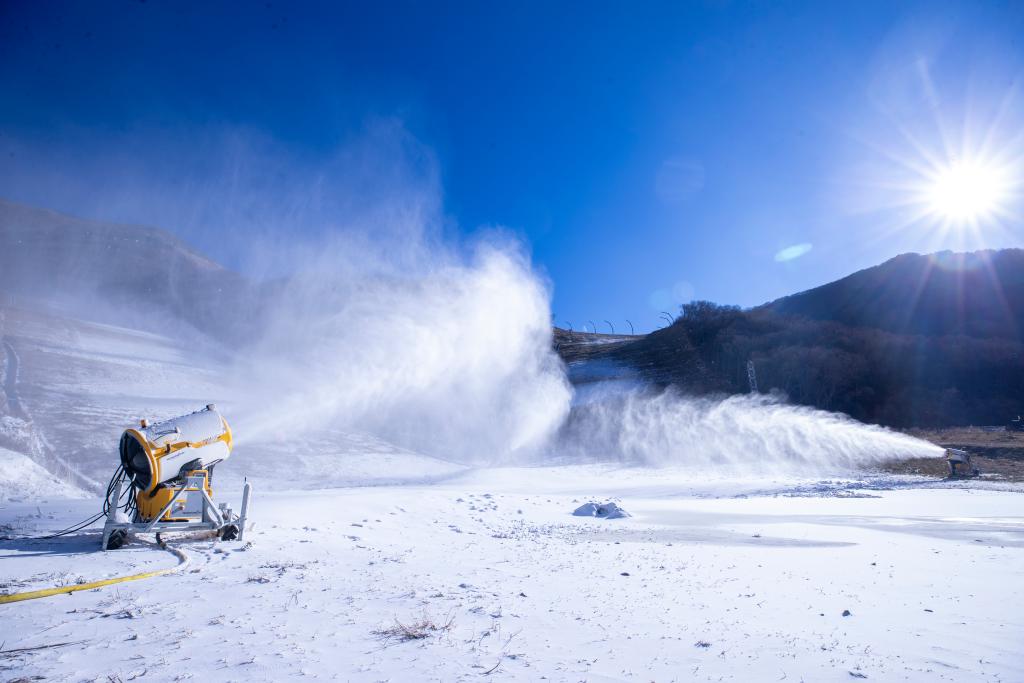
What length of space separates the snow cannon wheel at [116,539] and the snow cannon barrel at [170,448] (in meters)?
0.76

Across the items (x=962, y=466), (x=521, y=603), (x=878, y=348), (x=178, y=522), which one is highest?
(x=878, y=348)

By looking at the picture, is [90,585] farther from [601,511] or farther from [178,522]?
[601,511]

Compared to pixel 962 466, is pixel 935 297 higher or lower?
higher

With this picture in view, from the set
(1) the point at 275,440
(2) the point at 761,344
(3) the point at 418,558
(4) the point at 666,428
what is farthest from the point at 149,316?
(2) the point at 761,344

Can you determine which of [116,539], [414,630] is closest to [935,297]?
[414,630]

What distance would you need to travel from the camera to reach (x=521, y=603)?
644 centimetres

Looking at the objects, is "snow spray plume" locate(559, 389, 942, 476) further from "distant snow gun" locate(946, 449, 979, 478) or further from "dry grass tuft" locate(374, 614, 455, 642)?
"dry grass tuft" locate(374, 614, 455, 642)

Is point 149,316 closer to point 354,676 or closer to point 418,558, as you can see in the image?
point 418,558

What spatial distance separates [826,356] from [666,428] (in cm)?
2205

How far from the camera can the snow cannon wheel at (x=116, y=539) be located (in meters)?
8.70

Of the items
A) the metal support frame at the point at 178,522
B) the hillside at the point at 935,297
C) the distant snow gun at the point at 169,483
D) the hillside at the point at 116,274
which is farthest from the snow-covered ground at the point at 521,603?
the hillside at the point at 935,297

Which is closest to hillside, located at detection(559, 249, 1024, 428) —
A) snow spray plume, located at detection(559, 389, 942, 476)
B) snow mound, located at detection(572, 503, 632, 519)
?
snow spray plume, located at detection(559, 389, 942, 476)

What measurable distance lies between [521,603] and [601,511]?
11416 mm

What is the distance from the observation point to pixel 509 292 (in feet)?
171
